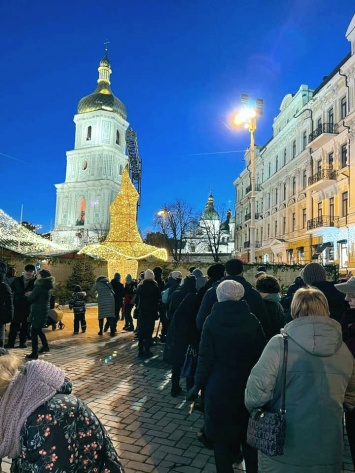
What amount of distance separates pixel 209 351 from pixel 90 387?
391 cm

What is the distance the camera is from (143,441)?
4582mm

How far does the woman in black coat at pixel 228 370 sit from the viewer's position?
10.6ft

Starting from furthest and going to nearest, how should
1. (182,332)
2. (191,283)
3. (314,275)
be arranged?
(191,283) → (182,332) → (314,275)

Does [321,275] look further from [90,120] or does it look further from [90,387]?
[90,120]

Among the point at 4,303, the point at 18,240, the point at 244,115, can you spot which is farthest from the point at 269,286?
the point at 18,240

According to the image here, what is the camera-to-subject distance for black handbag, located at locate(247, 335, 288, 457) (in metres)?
2.41

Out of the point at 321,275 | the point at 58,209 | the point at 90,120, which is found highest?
the point at 90,120

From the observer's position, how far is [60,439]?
1721 mm

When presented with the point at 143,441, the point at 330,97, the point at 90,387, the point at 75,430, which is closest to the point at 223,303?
the point at 75,430

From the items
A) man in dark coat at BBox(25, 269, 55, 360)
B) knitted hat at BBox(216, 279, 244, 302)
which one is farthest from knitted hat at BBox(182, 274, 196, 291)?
man in dark coat at BBox(25, 269, 55, 360)

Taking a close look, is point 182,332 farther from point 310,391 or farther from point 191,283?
point 310,391

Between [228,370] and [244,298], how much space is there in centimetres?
139

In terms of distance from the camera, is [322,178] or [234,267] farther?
[322,178]

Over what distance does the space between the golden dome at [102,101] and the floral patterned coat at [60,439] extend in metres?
76.7
